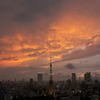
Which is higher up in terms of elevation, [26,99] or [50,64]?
[50,64]

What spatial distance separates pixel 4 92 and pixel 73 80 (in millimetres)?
75787

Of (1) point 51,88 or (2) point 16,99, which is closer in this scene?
(2) point 16,99

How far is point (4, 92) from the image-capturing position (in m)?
21.0

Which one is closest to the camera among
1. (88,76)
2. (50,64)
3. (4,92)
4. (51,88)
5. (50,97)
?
(4,92)

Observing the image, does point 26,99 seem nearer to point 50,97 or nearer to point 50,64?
point 50,97

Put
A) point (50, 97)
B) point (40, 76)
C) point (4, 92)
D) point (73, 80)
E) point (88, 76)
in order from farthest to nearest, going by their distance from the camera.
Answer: point (40, 76)
point (73, 80)
point (88, 76)
point (50, 97)
point (4, 92)

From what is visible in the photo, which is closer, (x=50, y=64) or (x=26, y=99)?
(x=26, y=99)

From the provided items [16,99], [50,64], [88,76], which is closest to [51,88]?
[50,64]

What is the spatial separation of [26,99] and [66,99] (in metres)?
7.64

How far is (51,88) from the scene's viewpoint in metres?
31.3

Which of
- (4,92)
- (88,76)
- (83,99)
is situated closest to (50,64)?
(83,99)

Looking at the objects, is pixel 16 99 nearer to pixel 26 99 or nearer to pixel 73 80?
pixel 26 99

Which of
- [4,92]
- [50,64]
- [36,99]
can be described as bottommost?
[36,99]

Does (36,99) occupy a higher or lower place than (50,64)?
lower
